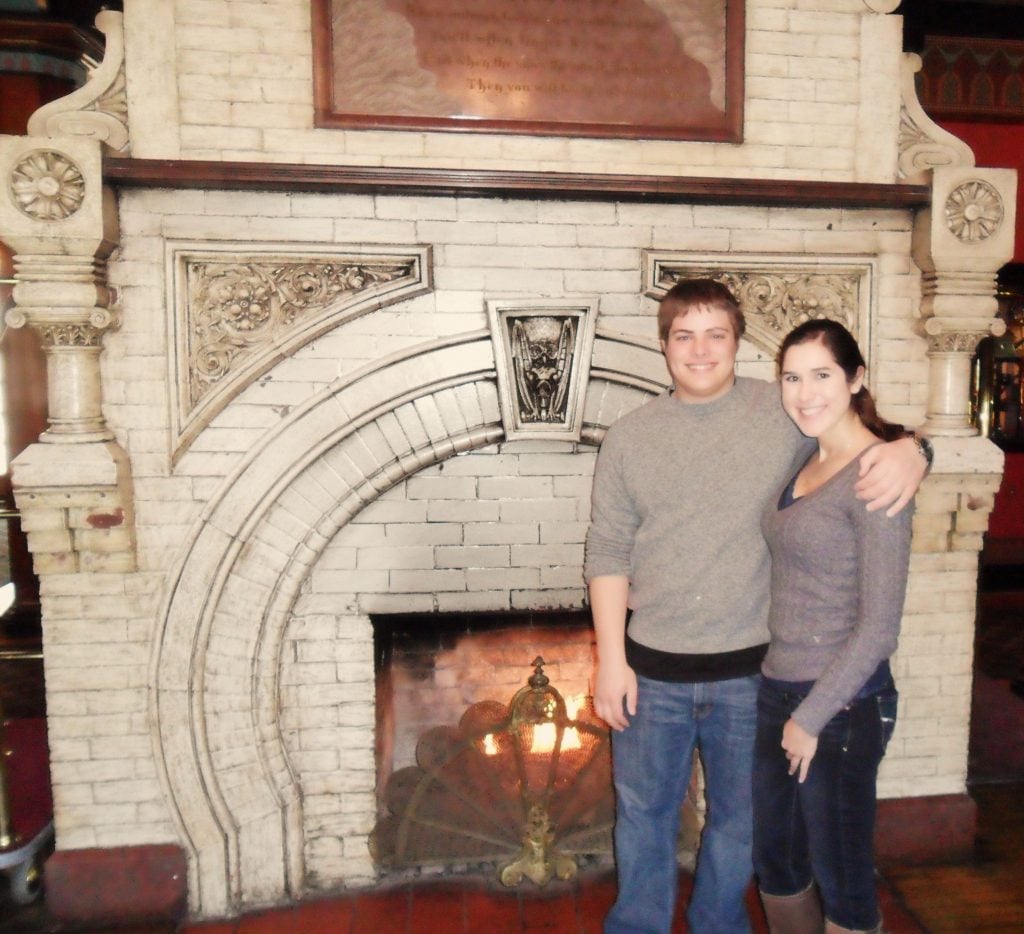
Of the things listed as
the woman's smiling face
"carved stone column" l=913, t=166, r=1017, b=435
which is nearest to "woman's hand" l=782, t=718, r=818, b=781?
the woman's smiling face

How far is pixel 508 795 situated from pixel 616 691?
3.81 ft

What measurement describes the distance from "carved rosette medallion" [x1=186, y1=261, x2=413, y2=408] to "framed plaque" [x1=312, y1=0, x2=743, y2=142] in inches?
18.3

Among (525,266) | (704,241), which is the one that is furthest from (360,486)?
(704,241)

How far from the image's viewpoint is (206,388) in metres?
2.62

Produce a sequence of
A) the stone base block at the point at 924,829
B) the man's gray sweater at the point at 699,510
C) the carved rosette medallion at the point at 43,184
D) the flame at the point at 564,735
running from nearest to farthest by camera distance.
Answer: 1. the man's gray sweater at the point at 699,510
2. the carved rosette medallion at the point at 43,184
3. the stone base block at the point at 924,829
4. the flame at the point at 564,735

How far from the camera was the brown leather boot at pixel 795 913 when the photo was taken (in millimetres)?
2127

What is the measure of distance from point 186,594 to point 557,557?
127 centimetres

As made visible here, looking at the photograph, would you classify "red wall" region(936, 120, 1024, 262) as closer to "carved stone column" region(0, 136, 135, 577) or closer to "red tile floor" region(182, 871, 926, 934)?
"red tile floor" region(182, 871, 926, 934)

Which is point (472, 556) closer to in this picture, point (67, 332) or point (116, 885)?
point (67, 332)

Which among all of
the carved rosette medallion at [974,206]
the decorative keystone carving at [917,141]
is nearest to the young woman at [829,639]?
the carved rosette medallion at [974,206]

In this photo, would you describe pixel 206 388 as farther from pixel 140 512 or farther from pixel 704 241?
pixel 704 241

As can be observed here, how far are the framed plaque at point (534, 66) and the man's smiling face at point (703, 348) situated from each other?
92 cm

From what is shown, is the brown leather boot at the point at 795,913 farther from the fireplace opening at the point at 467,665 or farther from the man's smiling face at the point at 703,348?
the man's smiling face at the point at 703,348

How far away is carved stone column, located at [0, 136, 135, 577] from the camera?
2369 millimetres
